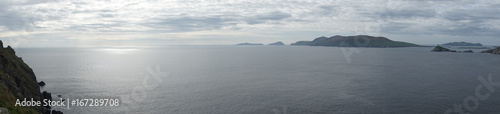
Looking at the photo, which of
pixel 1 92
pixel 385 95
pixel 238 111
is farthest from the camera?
pixel 385 95

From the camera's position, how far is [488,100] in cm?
6184

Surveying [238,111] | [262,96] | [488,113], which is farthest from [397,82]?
[238,111]

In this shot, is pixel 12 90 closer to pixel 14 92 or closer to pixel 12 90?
pixel 12 90

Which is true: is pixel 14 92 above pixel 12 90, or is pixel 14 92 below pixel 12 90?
below

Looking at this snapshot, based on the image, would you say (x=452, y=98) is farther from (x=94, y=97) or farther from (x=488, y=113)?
(x=94, y=97)

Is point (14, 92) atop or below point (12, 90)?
below

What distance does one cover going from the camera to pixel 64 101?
212 ft

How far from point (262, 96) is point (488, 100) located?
49.0 meters

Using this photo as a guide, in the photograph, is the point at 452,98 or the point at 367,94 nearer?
the point at 452,98

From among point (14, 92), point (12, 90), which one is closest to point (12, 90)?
point (12, 90)

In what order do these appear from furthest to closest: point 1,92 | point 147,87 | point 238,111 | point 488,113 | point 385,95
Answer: point 147,87 → point 385,95 → point 238,111 → point 488,113 → point 1,92

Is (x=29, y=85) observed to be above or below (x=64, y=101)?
above

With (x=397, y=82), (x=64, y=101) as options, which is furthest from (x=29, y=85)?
(x=397, y=82)

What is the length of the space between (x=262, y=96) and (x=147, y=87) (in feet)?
118
